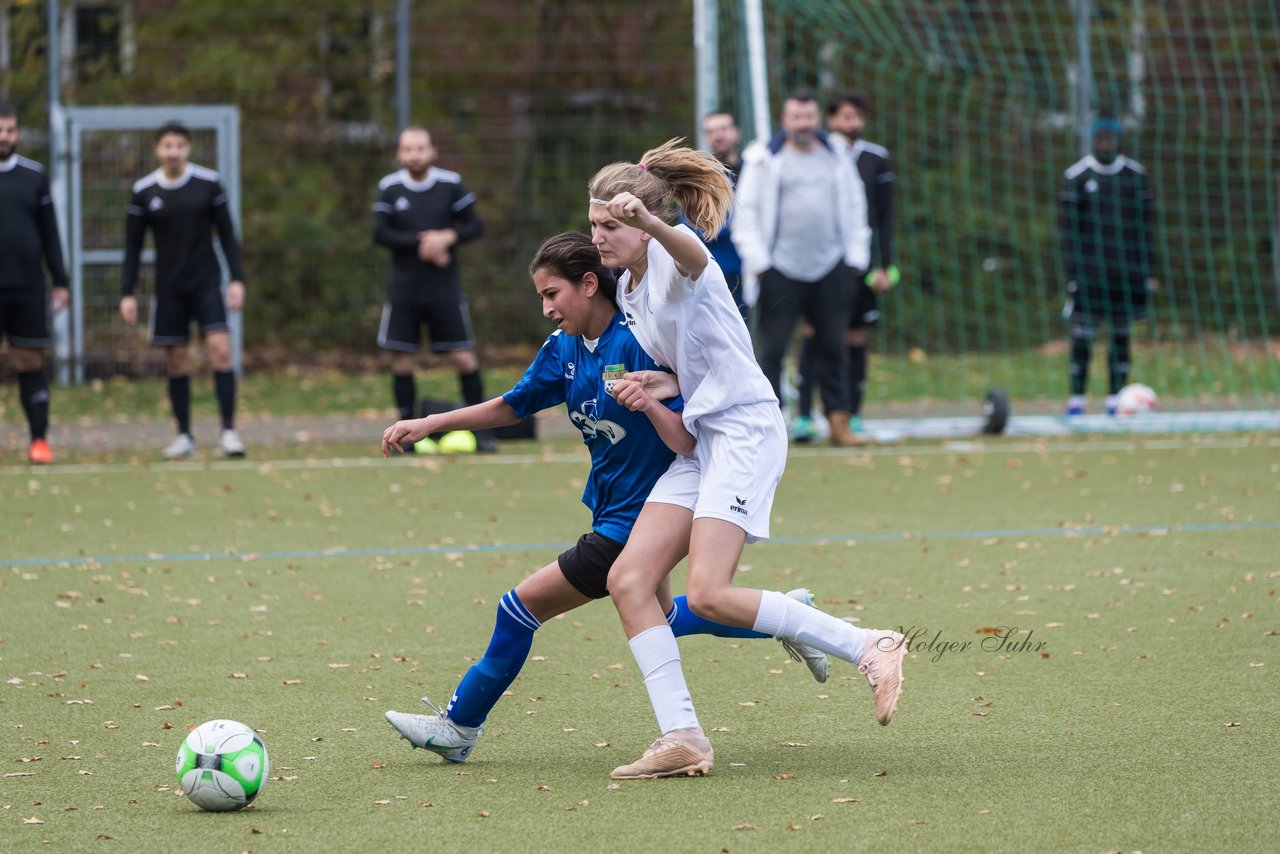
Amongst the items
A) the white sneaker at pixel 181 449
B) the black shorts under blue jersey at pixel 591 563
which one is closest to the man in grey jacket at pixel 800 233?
the white sneaker at pixel 181 449

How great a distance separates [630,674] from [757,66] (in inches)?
305

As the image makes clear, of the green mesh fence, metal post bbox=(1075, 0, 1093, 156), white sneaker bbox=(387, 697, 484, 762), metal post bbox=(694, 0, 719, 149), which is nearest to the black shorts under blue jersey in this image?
white sneaker bbox=(387, 697, 484, 762)

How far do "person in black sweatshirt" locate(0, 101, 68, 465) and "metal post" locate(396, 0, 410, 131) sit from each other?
493cm

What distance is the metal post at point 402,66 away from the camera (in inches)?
600

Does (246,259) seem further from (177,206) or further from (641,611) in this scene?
(641,611)

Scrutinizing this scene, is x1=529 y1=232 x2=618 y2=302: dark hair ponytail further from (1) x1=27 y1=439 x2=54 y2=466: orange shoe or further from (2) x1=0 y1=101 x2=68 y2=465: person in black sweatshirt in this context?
(1) x1=27 y1=439 x2=54 y2=466: orange shoe

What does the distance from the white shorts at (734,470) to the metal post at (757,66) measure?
25.5 feet

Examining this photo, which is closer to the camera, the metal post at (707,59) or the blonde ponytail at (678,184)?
the blonde ponytail at (678,184)

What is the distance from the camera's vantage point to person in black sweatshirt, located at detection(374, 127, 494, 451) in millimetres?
11125

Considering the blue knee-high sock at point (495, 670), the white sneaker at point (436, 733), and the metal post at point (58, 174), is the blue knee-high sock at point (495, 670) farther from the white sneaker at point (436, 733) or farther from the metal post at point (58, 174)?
the metal post at point (58, 174)

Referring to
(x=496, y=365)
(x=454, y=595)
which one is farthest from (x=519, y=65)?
(x=454, y=595)

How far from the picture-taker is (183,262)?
35.5ft

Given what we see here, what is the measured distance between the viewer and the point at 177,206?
10.8m

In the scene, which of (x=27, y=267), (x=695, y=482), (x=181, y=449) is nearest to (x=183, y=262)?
(x=27, y=267)
